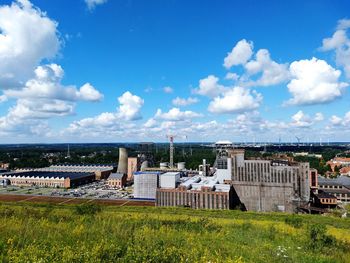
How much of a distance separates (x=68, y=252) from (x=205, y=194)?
58059mm

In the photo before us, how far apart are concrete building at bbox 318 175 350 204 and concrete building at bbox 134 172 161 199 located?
49.6 metres

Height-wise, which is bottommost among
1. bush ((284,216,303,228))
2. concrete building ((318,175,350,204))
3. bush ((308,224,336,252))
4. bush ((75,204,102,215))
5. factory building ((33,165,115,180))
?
concrete building ((318,175,350,204))

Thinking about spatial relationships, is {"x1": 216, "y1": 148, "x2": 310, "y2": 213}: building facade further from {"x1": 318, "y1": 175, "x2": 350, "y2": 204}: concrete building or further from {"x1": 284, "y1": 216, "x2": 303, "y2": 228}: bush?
{"x1": 284, "y1": 216, "x2": 303, "y2": 228}: bush

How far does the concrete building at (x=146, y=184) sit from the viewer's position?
8044 centimetres

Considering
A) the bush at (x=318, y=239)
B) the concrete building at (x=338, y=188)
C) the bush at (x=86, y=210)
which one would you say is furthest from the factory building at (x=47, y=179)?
the bush at (x=318, y=239)

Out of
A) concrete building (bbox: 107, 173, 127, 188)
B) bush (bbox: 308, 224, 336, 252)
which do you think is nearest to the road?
concrete building (bbox: 107, 173, 127, 188)

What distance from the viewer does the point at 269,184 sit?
70062 millimetres

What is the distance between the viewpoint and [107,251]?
8.46 m

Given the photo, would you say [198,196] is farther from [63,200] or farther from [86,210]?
[86,210]

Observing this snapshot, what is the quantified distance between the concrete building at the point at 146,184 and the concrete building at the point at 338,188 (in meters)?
49.6

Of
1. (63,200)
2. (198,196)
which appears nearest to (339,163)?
(198,196)

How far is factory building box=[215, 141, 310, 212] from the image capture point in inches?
2680

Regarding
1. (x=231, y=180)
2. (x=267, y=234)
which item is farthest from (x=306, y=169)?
(x=267, y=234)

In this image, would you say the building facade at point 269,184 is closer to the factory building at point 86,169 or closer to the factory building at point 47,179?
the factory building at point 47,179
